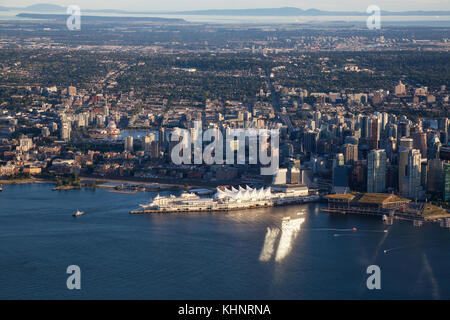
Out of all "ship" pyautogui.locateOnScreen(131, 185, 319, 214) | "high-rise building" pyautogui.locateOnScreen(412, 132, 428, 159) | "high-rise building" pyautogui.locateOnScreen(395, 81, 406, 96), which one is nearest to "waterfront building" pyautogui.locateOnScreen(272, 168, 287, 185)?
"ship" pyautogui.locateOnScreen(131, 185, 319, 214)

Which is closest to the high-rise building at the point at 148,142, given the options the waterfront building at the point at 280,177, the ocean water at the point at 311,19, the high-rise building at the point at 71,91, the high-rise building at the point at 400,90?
the waterfront building at the point at 280,177

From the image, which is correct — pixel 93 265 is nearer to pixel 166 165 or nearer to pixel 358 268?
pixel 358 268

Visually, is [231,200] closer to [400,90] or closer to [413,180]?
[413,180]

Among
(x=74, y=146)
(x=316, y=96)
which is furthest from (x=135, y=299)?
(x=316, y=96)

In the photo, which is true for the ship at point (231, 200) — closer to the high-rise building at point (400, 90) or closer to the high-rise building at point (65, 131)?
the high-rise building at point (65, 131)

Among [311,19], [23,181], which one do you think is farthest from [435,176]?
[311,19]

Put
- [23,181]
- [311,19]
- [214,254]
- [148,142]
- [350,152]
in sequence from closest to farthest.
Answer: [214,254] → [350,152] → [23,181] → [148,142] → [311,19]
